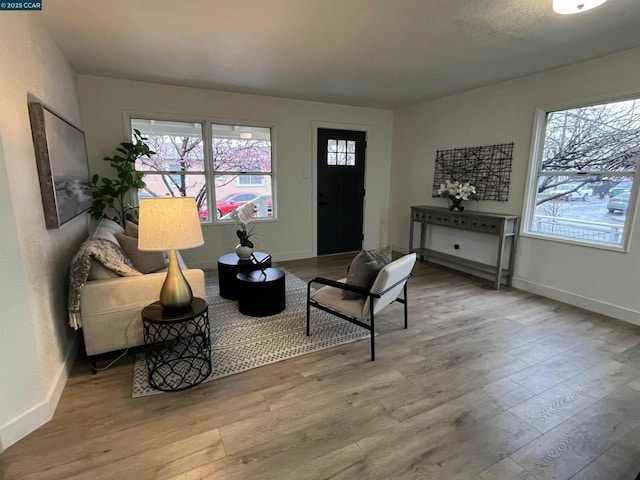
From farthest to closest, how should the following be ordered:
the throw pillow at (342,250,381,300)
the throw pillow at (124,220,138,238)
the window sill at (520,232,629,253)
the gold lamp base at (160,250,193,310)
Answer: the throw pillow at (124,220,138,238), the window sill at (520,232,629,253), the throw pillow at (342,250,381,300), the gold lamp base at (160,250,193,310)

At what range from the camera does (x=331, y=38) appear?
107 inches

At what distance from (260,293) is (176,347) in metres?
0.84

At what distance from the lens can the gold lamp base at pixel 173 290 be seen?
2.08 m

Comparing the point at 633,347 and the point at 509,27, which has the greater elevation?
the point at 509,27

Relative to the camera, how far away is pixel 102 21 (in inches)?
96.7

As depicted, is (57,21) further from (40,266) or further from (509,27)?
(509,27)

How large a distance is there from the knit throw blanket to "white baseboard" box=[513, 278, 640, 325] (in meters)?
4.20

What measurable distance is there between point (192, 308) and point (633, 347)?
351cm

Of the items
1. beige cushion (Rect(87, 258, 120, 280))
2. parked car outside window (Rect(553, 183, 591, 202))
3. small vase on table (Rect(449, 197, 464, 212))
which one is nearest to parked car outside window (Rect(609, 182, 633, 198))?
parked car outside window (Rect(553, 183, 591, 202))

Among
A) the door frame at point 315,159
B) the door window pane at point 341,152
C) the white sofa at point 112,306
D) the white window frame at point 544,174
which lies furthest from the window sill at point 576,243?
the white sofa at point 112,306

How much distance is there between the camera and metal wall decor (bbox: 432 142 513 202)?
4.09 meters

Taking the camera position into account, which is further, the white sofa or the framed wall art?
the white sofa

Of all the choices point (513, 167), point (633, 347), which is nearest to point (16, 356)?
point (633, 347)

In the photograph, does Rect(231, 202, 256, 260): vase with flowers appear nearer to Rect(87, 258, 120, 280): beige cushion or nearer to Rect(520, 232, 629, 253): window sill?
Rect(87, 258, 120, 280): beige cushion
